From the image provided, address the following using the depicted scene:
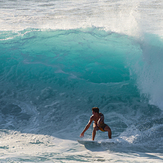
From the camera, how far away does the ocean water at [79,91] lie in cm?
426

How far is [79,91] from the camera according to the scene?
294 inches

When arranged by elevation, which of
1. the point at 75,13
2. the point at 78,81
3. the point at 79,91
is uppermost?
the point at 75,13

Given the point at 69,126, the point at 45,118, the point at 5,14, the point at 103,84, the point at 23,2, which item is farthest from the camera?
the point at 23,2

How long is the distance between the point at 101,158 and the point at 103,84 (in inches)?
177

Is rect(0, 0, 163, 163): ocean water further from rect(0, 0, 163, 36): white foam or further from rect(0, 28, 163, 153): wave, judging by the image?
rect(0, 0, 163, 36): white foam

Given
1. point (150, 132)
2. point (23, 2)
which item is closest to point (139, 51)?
point (150, 132)

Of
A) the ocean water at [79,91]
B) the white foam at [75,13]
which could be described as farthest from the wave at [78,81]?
the white foam at [75,13]

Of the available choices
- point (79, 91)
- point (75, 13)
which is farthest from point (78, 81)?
point (75, 13)

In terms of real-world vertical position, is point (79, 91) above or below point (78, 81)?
below

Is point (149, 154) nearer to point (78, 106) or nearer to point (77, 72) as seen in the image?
point (78, 106)

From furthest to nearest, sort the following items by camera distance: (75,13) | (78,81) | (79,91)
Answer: (75,13) < (78,81) < (79,91)

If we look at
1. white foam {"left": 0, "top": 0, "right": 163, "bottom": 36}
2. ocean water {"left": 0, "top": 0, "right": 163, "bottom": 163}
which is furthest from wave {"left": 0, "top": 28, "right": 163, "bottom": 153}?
white foam {"left": 0, "top": 0, "right": 163, "bottom": 36}

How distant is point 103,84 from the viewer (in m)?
7.95

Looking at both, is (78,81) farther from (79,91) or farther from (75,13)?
(75,13)
